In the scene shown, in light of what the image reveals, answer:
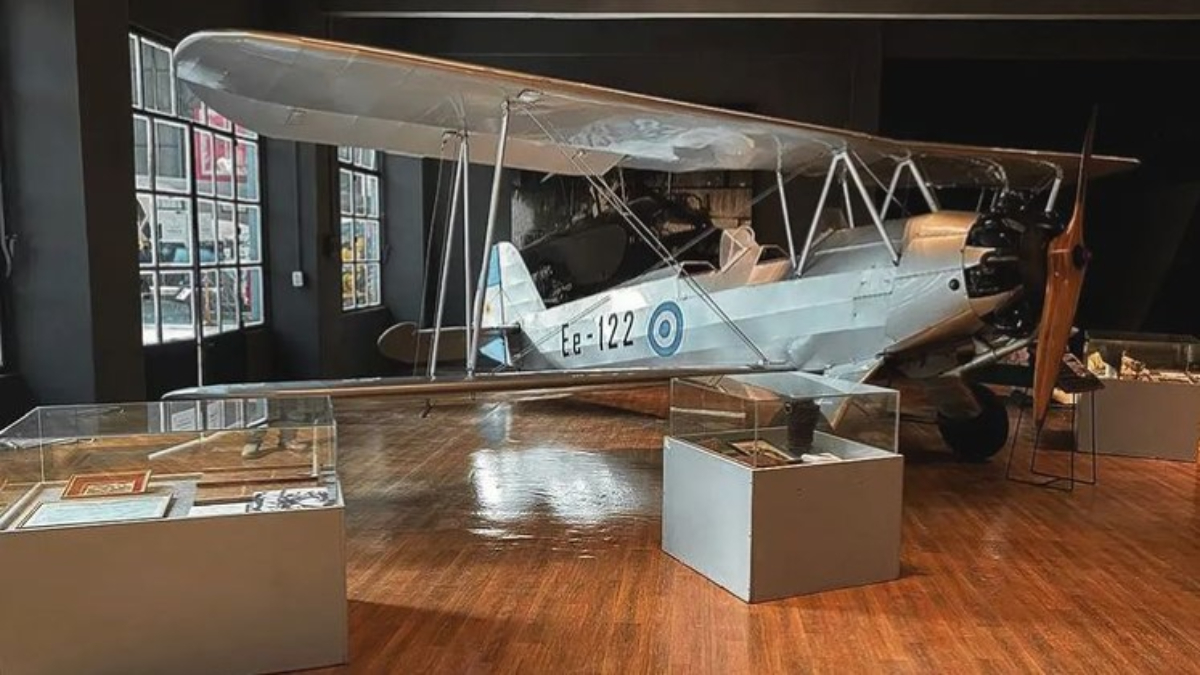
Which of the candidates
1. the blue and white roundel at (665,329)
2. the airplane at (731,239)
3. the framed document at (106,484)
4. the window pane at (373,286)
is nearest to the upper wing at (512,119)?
the airplane at (731,239)

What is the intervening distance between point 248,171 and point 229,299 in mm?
1249

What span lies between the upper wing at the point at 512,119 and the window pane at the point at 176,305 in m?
2.04

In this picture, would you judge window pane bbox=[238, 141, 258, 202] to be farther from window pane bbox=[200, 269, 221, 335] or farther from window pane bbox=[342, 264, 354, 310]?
window pane bbox=[342, 264, 354, 310]

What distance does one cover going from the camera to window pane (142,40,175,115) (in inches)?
252

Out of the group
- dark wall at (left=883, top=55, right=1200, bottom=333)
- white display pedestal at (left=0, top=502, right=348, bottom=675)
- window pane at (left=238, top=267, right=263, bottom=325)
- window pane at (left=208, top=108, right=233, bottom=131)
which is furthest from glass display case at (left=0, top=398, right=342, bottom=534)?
dark wall at (left=883, top=55, right=1200, bottom=333)

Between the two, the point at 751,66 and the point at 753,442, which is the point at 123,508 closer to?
the point at 753,442

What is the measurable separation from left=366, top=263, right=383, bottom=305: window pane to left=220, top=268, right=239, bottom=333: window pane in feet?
9.34

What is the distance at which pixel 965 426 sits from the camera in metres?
6.25

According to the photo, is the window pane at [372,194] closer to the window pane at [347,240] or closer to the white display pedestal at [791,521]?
the window pane at [347,240]

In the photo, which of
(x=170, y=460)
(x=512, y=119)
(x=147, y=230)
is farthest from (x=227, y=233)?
(x=170, y=460)

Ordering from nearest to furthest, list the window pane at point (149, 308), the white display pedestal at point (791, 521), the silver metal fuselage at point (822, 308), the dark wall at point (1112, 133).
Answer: the white display pedestal at point (791, 521)
the silver metal fuselage at point (822, 308)
the window pane at point (149, 308)
the dark wall at point (1112, 133)

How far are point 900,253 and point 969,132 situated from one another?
284 inches

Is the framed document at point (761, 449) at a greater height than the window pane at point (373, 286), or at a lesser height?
lesser

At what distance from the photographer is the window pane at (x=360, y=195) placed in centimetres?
1026
